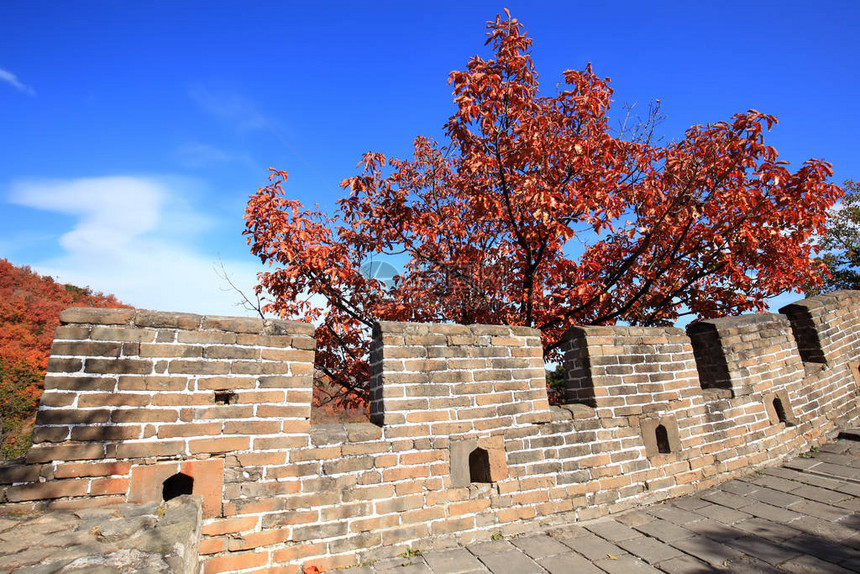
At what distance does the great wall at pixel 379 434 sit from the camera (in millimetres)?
2510

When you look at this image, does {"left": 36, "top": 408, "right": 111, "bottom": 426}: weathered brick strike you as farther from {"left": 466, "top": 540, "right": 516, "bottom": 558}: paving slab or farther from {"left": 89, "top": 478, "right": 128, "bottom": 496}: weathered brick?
{"left": 466, "top": 540, "right": 516, "bottom": 558}: paving slab

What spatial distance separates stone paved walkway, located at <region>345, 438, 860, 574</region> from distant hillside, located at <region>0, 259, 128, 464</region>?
38.8 ft

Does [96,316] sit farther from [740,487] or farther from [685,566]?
[740,487]

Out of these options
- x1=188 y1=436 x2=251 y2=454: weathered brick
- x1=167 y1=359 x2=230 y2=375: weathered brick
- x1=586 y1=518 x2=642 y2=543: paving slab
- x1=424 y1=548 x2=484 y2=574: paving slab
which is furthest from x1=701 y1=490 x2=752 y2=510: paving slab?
x1=167 y1=359 x2=230 y2=375: weathered brick

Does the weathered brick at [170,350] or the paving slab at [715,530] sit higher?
the weathered brick at [170,350]

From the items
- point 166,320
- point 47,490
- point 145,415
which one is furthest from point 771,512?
point 47,490

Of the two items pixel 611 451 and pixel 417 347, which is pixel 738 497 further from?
pixel 417 347

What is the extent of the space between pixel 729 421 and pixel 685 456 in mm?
831

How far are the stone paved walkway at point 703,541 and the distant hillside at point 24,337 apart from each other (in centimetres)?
1184

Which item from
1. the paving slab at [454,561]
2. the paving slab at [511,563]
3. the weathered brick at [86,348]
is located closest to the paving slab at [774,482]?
the paving slab at [511,563]

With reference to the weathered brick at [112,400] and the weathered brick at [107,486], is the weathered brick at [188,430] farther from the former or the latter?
the weathered brick at [107,486]

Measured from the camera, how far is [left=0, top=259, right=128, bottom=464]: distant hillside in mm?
13117

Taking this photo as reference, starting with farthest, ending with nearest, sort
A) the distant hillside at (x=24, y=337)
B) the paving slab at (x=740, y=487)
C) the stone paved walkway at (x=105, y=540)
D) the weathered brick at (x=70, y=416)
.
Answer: the distant hillside at (x=24, y=337) < the paving slab at (x=740, y=487) < the weathered brick at (x=70, y=416) < the stone paved walkway at (x=105, y=540)

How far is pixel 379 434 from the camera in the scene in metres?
3.11
